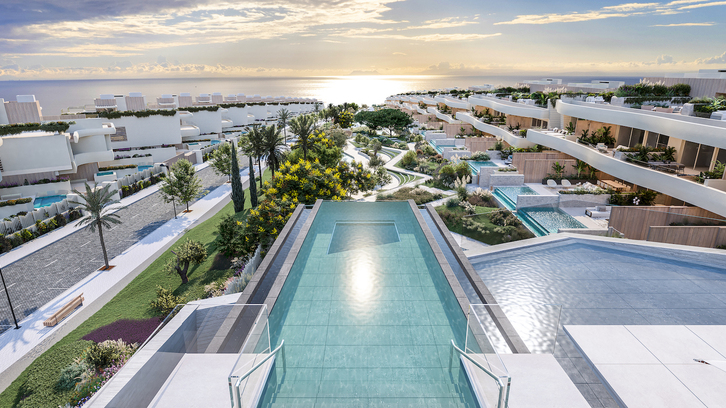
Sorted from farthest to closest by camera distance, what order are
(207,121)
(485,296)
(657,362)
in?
(207,121) → (485,296) → (657,362)

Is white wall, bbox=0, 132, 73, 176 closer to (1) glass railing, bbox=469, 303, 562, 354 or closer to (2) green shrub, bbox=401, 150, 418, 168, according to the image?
(2) green shrub, bbox=401, 150, 418, 168

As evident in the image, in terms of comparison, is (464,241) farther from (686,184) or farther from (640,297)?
(686,184)

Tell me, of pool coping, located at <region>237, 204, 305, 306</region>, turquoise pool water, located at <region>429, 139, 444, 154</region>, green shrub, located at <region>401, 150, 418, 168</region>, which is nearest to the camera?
pool coping, located at <region>237, 204, 305, 306</region>

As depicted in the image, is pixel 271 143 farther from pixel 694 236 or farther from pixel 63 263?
pixel 694 236

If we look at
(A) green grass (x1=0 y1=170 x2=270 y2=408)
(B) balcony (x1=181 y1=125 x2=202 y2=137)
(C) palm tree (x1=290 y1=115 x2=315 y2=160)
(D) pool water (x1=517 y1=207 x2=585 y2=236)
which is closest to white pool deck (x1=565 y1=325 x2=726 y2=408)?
(D) pool water (x1=517 y1=207 x2=585 y2=236)

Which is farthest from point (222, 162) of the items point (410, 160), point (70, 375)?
point (70, 375)

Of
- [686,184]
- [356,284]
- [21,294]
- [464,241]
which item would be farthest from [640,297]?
[21,294]

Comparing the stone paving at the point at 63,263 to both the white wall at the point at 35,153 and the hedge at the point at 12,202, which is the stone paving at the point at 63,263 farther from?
the white wall at the point at 35,153
